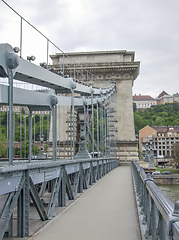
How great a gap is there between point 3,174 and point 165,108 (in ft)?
512

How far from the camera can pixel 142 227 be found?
5.11m

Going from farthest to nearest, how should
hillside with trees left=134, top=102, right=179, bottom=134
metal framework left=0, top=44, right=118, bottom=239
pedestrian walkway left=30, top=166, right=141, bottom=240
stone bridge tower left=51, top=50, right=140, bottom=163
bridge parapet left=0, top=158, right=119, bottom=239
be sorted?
hillside with trees left=134, top=102, right=179, bottom=134
stone bridge tower left=51, top=50, right=140, bottom=163
pedestrian walkway left=30, top=166, right=141, bottom=240
metal framework left=0, top=44, right=118, bottom=239
bridge parapet left=0, top=158, right=119, bottom=239

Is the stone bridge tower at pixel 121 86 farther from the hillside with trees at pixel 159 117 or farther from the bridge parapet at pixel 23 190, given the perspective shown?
the hillside with trees at pixel 159 117

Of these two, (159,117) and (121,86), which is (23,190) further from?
(159,117)

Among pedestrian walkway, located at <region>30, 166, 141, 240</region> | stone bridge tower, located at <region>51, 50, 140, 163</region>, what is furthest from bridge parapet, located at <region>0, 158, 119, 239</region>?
stone bridge tower, located at <region>51, 50, 140, 163</region>

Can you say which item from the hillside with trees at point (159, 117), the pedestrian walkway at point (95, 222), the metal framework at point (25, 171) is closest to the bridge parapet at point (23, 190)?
the metal framework at point (25, 171)

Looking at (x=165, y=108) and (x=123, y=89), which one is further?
(x=165, y=108)

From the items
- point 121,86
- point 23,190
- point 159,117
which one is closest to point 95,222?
point 23,190

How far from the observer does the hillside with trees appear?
120156 mm

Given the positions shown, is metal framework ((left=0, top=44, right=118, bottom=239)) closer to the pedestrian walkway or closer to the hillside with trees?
the pedestrian walkway

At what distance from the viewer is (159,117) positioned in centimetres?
13250

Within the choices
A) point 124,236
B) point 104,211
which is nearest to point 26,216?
point 124,236

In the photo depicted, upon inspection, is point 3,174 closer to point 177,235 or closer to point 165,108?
point 177,235

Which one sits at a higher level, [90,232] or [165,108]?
[165,108]
